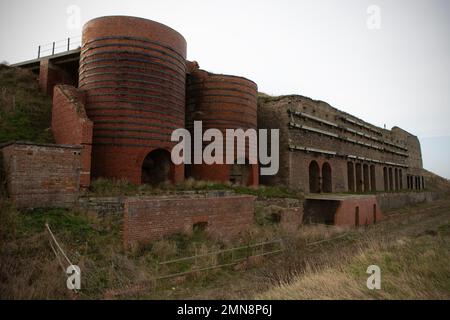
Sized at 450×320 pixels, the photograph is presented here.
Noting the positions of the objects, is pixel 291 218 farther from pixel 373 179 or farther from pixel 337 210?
pixel 373 179

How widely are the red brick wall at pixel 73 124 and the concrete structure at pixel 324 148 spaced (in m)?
10.5

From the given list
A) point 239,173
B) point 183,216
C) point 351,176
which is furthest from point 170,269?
point 351,176

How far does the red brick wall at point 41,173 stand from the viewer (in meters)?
7.05

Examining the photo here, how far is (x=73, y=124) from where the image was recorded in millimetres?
9273

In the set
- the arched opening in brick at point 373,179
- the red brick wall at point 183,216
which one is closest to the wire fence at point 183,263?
the red brick wall at point 183,216

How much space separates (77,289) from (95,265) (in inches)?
36.5

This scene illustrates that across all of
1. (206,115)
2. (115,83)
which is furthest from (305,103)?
(115,83)

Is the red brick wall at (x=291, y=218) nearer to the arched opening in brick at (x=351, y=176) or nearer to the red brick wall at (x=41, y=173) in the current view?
the red brick wall at (x=41, y=173)

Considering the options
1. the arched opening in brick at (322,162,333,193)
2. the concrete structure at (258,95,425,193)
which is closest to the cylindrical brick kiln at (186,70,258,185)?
the concrete structure at (258,95,425,193)

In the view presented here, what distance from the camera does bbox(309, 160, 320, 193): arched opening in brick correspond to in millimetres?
18391

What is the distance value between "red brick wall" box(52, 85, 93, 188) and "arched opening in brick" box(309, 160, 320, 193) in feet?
45.8

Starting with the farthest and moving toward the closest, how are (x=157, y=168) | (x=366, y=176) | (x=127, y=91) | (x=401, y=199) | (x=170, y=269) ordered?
1. (x=401, y=199)
2. (x=366, y=176)
3. (x=157, y=168)
4. (x=127, y=91)
5. (x=170, y=269)

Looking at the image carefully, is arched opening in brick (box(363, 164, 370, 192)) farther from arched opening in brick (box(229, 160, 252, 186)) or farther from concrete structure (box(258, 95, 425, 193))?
arched opening in brick (box(229, 160, 252, 186))

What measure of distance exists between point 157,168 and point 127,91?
127 inches
